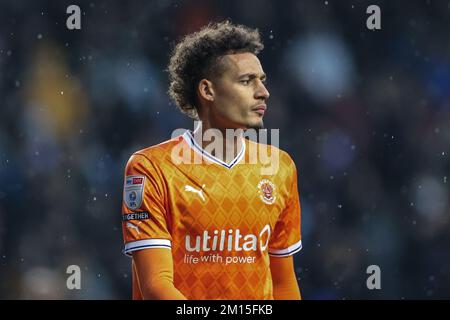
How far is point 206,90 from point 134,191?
606 millimetres

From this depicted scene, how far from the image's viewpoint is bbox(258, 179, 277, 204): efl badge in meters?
3.48

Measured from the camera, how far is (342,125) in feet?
22.0

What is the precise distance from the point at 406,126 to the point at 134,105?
2.47 metres

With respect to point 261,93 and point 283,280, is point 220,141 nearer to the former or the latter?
point 261,93

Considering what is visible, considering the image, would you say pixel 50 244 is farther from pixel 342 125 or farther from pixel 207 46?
pixel 207 46

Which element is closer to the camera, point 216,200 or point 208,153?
point 216,200

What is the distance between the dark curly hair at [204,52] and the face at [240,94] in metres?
0.05

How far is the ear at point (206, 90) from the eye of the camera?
3.52 metres

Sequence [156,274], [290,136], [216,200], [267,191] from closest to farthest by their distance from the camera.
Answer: [156,274], [216,200], [267,191], [290,136]

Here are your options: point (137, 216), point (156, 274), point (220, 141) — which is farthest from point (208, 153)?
point (156, 274)

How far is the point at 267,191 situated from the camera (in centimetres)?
351

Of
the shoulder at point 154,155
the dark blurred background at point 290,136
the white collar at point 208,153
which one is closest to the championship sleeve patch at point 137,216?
the shoulder at point 154,155

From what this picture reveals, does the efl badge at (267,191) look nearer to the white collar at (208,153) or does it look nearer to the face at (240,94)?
the white collar at (208,153)

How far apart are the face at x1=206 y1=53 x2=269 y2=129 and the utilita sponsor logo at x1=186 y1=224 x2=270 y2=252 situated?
498 mm
